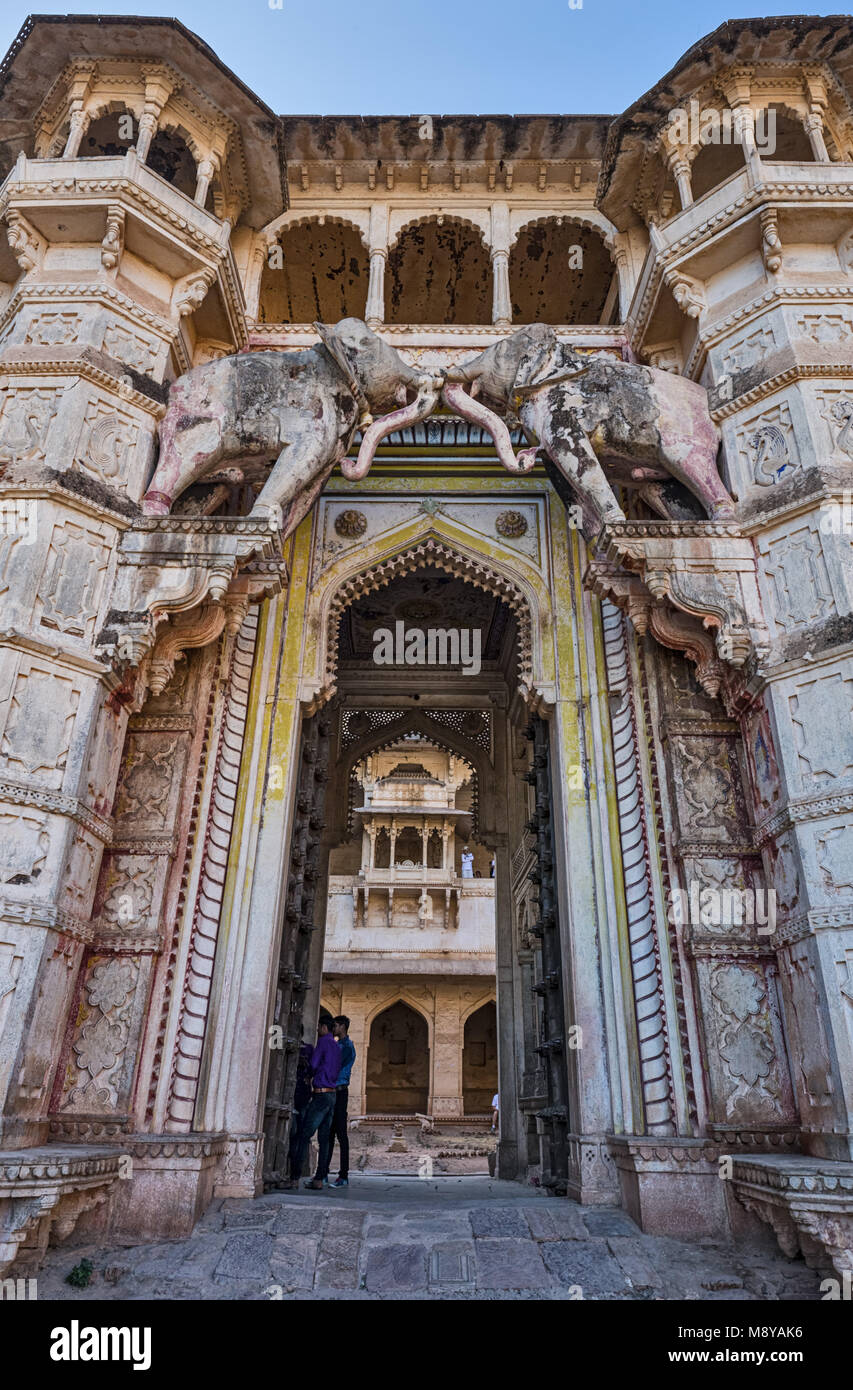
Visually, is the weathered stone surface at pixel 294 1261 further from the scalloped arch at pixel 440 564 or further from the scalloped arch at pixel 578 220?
the scalloped arch at pixel 578 220

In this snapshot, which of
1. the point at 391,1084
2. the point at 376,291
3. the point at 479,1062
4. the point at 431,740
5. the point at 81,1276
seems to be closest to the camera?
the point at 81,1276

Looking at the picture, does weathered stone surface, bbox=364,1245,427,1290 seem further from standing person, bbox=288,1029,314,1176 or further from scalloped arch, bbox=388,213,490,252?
scalloped arch, bbox=388,213,490,252

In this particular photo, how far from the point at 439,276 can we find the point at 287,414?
494cm

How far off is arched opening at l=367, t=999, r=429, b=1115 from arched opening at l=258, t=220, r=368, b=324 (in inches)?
724

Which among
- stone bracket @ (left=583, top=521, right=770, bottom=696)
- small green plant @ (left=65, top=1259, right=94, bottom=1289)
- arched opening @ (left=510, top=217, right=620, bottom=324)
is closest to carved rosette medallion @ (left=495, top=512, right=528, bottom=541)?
Result: stone bracket @ (left=583, top=521, right=770, bottom=696)

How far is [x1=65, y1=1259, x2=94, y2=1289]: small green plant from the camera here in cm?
451

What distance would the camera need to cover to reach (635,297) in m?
7.95

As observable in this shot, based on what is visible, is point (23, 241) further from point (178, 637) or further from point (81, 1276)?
point (81, 1276)

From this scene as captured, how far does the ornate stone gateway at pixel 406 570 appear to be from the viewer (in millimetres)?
5277

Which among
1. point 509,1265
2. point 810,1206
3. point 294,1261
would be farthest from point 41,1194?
point 810,1206

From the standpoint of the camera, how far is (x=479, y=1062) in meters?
24.0

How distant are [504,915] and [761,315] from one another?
7.40 m

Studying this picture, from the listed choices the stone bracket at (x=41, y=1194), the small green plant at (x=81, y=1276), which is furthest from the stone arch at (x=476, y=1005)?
the small green plant at (x=81, y=1276)
